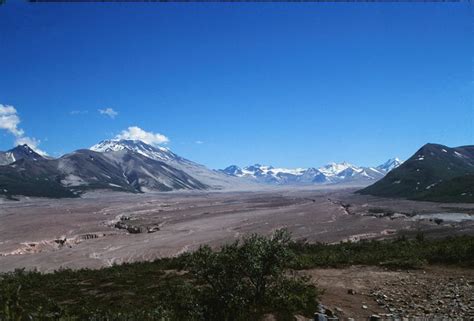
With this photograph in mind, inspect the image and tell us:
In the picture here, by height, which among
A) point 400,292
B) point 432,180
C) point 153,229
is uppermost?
point 432,180

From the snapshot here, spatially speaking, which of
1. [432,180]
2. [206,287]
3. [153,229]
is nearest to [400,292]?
[206,287]

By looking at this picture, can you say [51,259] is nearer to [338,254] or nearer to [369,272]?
[338,254]

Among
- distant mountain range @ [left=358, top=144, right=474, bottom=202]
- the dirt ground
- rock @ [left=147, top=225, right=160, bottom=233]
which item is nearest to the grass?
the dirt ground

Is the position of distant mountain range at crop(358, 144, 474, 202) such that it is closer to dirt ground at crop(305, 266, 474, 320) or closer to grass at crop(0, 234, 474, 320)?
grass at crop(0, 234, 474, 320)

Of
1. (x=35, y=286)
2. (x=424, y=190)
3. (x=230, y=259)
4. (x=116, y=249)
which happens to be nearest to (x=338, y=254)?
(x=230, y=259)

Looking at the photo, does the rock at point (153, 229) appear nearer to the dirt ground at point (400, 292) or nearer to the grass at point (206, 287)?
the grass at point (206, 287)

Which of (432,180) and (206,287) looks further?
(432,180)

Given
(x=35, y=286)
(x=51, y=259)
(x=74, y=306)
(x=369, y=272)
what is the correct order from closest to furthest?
(x=74, y=306) → (x=369, y=272) → (x=35, y=286) → (x=51, y=259)

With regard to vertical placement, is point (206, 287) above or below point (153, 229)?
above

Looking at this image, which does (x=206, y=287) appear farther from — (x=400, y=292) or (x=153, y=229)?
(x=153, y=229)
